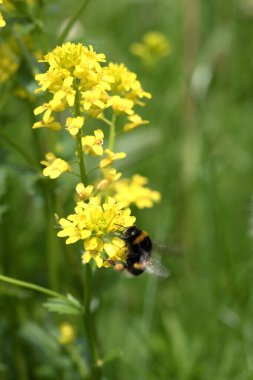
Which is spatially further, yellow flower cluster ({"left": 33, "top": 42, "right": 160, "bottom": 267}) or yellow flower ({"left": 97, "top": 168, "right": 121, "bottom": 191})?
yellow flower ({"left": 97, "top": 168, "right": 121, "bottom": 191})

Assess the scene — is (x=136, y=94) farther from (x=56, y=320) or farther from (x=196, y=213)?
(x=196, y=213)

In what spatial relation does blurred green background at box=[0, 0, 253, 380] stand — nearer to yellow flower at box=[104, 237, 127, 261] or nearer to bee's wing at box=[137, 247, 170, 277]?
bee's wing at box=[137, 247, 170, 277]

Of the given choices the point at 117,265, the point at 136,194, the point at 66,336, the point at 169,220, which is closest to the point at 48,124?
the point at 117,265

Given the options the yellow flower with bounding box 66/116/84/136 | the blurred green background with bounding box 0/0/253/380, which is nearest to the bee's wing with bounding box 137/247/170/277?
the blurred green background with bounding box 0/0/253/380

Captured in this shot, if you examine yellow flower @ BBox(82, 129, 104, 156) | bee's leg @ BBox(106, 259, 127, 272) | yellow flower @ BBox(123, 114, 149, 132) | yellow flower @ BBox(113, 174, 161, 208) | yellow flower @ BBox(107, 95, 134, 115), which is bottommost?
bee's leg @ BBox(106, 259, 127, 272)

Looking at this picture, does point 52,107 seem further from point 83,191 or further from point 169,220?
point 169,220

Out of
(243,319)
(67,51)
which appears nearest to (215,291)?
(243,319)

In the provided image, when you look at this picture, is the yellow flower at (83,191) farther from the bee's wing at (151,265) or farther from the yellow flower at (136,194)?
the yellow flower at (136,194)
